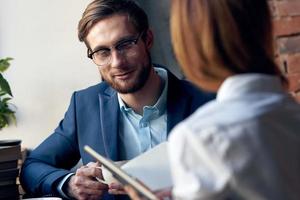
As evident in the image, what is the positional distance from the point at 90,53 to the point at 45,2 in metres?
0.39

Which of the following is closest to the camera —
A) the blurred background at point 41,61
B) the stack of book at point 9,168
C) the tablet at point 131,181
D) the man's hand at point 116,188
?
the tablet at point 131,181

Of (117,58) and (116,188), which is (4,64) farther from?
(116,188)

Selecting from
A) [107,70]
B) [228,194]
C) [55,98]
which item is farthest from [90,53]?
[228,194]

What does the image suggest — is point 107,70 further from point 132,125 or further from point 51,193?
point 51,193

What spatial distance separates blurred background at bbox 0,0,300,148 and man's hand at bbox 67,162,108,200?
1.65 feet

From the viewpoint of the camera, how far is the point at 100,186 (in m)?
1.34

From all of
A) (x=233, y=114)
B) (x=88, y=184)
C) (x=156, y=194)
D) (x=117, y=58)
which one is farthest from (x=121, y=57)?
(x=233, y=114)

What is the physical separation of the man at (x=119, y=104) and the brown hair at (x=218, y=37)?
0.68 meters

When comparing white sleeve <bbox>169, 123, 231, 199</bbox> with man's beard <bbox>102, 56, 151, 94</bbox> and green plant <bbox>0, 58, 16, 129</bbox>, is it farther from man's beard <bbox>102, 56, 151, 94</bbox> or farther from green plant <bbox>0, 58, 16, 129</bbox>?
green plant <bbox>0, 58, 16, 129</bbox>

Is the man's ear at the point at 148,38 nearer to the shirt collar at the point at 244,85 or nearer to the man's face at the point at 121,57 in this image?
the man's face at the point at 121,57

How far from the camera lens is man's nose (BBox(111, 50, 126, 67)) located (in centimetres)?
147

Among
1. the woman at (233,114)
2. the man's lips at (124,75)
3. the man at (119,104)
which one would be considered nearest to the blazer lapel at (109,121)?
the man at (119,104)

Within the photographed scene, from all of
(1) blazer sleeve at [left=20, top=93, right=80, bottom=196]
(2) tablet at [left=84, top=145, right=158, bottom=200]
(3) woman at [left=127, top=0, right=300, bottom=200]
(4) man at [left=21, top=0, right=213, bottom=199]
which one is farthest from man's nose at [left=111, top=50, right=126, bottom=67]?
(3) woman at [left=127, top=0, right=300, bottom=200]

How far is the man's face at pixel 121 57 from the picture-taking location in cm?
149
